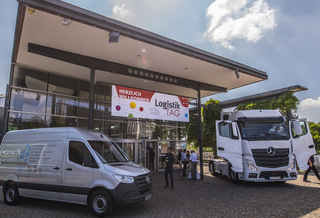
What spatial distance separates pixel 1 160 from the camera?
25.1 ft

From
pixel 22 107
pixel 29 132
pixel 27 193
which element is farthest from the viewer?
pixel 22 107

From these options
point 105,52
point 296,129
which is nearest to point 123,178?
point 105,52

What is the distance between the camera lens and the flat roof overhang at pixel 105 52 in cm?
762

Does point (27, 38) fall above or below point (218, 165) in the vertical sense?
above

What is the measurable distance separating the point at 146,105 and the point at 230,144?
447 cm

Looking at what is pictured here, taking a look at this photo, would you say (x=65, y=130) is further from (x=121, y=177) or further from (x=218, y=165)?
(x=218, y=165)

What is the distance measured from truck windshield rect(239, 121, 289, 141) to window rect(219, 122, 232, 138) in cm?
52

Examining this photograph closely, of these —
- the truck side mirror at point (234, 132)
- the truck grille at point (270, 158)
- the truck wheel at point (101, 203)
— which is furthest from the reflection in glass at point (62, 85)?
the truck grille at point (270, 158)

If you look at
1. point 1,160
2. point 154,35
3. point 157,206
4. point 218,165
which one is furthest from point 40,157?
point 218,165

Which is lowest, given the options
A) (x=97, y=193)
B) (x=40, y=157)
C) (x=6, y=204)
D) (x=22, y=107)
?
(x=6, y=204)

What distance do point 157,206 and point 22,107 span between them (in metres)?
9.78

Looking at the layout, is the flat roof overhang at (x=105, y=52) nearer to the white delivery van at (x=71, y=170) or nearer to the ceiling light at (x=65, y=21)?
the ceiling light at (x=65, y=21)

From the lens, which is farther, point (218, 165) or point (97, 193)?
point (218, 165)

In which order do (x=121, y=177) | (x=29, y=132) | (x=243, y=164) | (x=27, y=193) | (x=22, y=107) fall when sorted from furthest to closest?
1. (x=22, y=107)
2. (x=243, y=164)
3. (x=29, y=132)
4. (x=27, y=193)
5. (x=121, y=177)
